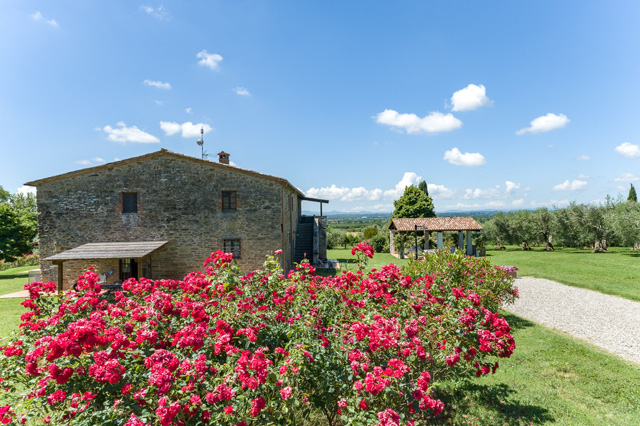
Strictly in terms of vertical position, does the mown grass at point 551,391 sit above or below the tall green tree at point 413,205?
below

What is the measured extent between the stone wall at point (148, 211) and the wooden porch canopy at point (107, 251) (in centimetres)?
52

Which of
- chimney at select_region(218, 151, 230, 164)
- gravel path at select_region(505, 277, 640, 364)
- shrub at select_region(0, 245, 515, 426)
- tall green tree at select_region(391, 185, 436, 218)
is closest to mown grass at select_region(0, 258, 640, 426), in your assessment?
shrub at select_region(0, 245, 515, 426)

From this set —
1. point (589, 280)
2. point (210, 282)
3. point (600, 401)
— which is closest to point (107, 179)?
point (210, 282)

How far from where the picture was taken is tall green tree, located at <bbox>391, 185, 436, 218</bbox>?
148ft

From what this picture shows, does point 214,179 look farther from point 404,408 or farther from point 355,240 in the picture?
point 355,240

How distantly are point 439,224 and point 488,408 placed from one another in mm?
24850

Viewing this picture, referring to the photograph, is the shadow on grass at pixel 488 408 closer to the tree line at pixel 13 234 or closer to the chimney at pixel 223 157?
the chimney at pixel 223 157

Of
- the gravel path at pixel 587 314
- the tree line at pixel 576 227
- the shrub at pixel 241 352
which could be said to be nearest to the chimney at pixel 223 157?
the shrub at pixel 241 352

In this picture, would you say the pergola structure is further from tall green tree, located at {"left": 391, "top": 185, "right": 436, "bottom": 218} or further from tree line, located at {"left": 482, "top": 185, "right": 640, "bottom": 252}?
tall green tree, located at {"left": 391, "top": 185, "right": 436, "bottom": 218}

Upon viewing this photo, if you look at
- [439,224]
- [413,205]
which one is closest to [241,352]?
[439,224]

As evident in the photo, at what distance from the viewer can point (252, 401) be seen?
2.46 metres

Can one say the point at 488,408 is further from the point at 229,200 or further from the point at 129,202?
the point at 129,202

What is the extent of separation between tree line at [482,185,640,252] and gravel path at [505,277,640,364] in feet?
64.4

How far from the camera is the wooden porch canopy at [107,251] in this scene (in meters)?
11.9
